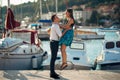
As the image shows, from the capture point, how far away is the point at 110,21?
560 ft

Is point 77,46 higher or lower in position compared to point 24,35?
lower

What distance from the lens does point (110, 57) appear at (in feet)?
65.7

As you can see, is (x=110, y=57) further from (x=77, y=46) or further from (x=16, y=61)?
(x=16, y=61)

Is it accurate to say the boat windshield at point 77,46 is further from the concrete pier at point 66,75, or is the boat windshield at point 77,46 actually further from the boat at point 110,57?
the concrete pier at point 66,75

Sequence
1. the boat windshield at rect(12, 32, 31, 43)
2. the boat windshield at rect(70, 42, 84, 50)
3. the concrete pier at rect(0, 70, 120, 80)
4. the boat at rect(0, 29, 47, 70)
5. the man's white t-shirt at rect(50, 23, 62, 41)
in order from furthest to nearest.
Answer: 1. the boat windshield at rect(12, 32, 31, 43)
2. the boat windshield at rect(70, 42, 84, 50)
3. the boat at rect(0, 29, 47, 70)
4. the concrete pier at rect(0, 70, 120, 80)
5. the man's white t-shirt at rect(50, 23, 62, 41)

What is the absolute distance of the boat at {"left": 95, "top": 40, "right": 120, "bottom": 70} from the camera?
1968cm

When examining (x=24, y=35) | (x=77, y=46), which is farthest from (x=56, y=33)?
(x=24, y=35)

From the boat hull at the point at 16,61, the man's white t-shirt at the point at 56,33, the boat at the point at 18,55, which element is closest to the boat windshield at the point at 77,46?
the boat at the point at 18,55

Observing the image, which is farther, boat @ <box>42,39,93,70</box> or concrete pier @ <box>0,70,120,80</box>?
boat @ <box>42,39,93,70</box>

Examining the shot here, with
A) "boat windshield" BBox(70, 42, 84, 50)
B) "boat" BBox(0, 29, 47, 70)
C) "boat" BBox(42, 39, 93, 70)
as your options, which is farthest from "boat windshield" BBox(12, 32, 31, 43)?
"boat" BBox(0, 29, 47, 70)

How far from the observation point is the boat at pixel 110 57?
19684 millimetres

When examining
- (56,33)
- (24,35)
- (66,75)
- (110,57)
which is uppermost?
(56,33)

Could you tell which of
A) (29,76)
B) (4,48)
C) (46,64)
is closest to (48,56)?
(46,64)

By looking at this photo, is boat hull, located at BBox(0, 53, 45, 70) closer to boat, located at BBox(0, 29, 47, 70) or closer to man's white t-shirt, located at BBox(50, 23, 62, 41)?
boat, located at BBox(0, 29, 47, 70)
